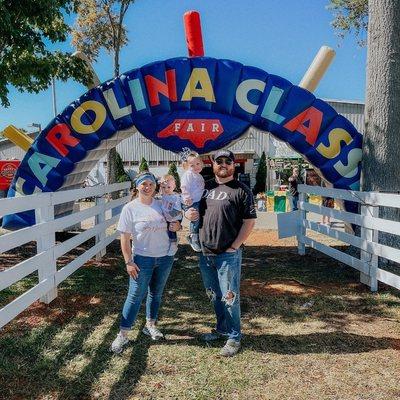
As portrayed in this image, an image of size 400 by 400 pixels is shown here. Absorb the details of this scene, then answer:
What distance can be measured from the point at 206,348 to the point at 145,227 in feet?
4.34

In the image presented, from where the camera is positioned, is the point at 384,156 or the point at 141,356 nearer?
the point at 141,356

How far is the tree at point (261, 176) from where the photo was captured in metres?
28.5

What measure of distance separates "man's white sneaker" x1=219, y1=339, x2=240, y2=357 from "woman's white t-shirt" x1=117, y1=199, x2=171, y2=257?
1.05 metres

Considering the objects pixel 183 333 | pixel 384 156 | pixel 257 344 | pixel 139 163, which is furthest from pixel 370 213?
pixel 139 163

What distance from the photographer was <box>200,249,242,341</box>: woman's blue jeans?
3.82 m

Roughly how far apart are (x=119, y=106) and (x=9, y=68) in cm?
203

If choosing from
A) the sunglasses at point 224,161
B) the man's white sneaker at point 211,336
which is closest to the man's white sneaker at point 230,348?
the man's white sneaker at point 211,336

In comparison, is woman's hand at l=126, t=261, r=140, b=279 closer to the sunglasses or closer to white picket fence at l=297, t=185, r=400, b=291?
the sunglasses

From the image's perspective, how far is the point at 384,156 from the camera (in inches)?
263

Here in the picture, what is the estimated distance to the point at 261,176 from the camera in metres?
28.7

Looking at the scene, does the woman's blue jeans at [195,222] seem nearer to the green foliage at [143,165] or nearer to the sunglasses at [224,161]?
the sunglasses at [224,161]

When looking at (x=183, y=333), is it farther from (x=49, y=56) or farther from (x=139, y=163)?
(x=139, y=163)

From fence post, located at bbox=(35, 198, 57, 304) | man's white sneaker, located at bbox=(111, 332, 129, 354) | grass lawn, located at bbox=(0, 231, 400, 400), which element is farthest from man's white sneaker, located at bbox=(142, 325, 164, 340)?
fence post, located at bbox=(35, 198, 57, 304)

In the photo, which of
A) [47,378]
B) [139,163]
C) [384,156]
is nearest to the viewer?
[47,378]
